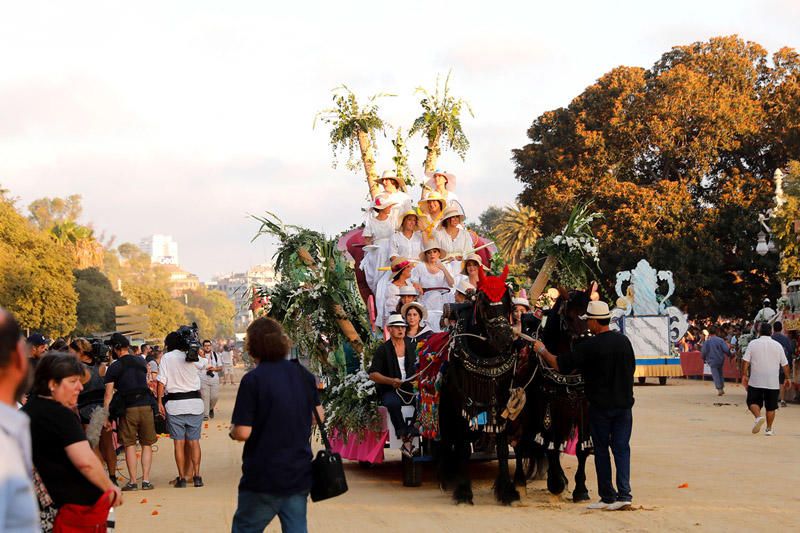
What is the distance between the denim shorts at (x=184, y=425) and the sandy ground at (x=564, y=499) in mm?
672

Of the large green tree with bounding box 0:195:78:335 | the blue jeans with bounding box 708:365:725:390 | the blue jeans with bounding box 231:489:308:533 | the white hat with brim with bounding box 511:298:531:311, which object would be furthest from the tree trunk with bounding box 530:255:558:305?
the large green tree with bounding box 0:195:78:335

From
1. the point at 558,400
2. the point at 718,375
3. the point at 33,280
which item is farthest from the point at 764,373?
the point at 33,280

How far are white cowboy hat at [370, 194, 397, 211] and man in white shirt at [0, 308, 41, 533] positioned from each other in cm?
1140

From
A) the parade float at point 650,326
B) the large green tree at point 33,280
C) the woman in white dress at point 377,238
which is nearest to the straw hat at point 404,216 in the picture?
the woman in white dress at point 377,238

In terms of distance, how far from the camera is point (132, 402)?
14.3 meters

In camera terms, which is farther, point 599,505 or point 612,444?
point 599,505

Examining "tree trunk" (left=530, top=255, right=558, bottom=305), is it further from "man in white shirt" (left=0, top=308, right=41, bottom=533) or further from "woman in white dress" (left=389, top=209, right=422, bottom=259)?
"man in white shirt" (left=0, top=308, right=41, bottom=533)

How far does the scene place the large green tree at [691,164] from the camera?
151ft

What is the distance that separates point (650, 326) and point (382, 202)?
2378cm

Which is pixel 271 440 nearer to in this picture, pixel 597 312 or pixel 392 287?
pixel 597 312

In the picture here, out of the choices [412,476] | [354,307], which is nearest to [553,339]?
[412,476]

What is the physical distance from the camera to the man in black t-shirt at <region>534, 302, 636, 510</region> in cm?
1092

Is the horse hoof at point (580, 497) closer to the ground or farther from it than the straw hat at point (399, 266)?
closer to the ground

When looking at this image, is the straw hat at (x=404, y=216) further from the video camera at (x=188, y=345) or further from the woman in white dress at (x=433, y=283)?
the video camera at (x=188, y=345)
